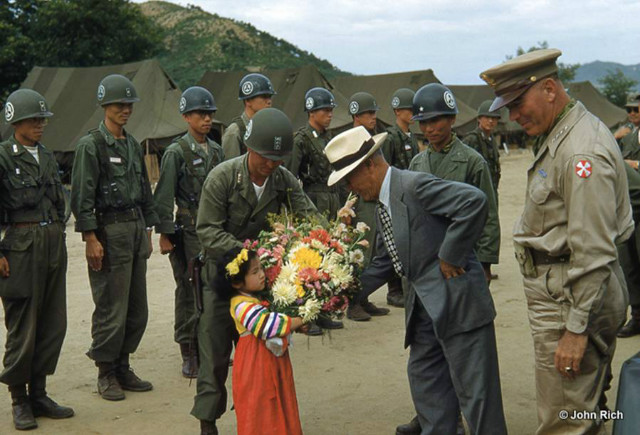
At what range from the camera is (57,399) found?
6336mm

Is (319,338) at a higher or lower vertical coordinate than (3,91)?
lower

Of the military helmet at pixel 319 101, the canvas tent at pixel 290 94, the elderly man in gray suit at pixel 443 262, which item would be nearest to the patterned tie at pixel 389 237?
the elderly man in gray suit at pixel 443 262

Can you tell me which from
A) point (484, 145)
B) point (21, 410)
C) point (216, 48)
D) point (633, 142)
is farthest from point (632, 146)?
point (216, 48)

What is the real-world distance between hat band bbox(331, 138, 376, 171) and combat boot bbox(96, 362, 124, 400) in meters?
3.32

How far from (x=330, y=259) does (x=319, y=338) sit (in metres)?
4.04

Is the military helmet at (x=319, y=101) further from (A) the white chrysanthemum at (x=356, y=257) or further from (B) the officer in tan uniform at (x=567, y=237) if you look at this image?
(B) the officer in tan uniform at (x=567, y=237)

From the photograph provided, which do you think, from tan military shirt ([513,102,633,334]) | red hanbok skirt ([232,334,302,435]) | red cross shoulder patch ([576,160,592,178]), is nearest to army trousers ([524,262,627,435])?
tan military shirt ([513,102,633,334])

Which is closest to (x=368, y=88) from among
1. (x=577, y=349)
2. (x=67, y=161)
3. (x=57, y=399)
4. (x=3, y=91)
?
(x=67, y=161)

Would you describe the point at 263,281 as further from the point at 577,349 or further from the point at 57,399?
Result: the point at 57,399

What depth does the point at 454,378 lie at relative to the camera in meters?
4.26

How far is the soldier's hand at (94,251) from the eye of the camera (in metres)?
6.23

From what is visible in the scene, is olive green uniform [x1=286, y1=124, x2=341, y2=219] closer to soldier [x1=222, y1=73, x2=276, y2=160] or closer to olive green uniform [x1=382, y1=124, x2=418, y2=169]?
soldier [x1=222, y1=73, x2=276, y2=160]

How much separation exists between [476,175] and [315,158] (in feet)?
10.3

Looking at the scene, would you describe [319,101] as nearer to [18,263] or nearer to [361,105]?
[361,105]
